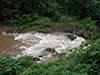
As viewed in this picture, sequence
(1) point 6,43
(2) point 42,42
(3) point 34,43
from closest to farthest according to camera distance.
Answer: (1) point 6,43 → (3) point 34,43 → (2) point 42,42

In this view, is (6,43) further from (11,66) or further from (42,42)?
(11,66)

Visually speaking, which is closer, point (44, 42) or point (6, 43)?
point (6, 43)

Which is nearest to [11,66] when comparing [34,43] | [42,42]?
[34,43]

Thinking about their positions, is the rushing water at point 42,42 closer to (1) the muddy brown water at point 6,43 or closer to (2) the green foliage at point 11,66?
(1) the muddy brown water at point 6,43

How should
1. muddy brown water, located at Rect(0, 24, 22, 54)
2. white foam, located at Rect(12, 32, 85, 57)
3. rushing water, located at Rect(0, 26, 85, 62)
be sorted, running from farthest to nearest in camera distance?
1. muddy brown water, located at Rect(0, 24, 22, 54)
2. white foam, located at Rect(12, 32, 85, 57)
3. rushing water, located at Rect(0, 26, 85, 62)

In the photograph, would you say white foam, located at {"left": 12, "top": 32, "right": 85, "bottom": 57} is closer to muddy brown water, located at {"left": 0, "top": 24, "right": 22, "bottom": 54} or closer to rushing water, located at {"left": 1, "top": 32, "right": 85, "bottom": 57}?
rushing water, located at {"left": 1, "top": 32, "right": 85, "bottom": 57}

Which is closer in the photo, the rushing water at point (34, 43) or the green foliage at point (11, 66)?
the green foliage at point (11, 66)

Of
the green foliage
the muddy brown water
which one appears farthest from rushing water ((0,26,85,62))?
the green foliage

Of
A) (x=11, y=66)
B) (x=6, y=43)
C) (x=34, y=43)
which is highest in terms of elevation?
(x=11, y=66)

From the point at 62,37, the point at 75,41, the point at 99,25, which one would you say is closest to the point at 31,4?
the point at 62,37

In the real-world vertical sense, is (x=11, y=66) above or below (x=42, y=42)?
above

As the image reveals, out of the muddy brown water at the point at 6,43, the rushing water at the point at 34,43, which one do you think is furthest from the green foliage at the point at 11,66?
the muddy brown water at the point at 6,43

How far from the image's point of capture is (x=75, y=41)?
7.84m

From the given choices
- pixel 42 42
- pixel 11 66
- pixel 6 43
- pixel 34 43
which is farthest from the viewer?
pixel 42 42
